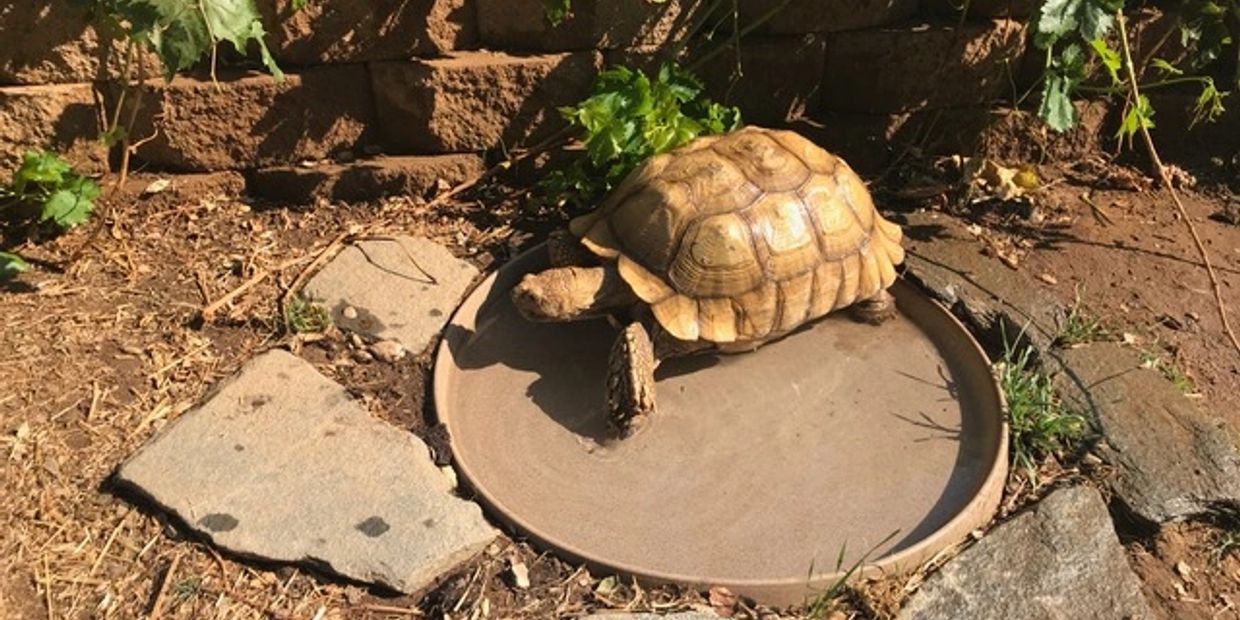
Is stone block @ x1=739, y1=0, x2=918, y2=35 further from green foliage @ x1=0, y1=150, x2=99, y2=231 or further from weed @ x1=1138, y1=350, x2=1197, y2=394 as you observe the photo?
green foliage @ x1=0, y1=150, x2=99, y2=231

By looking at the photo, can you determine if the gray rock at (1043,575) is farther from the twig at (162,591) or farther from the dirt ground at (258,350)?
the twig at (162,591)

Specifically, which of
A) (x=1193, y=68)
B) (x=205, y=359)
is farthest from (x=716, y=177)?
(x=1193, y=68)

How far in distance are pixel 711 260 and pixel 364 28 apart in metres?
1.76

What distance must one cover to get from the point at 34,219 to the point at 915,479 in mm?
3568

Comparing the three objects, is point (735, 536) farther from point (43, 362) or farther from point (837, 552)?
point (43, 362)

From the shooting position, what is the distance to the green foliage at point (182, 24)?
3.13m

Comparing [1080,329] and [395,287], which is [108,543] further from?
[1080,329]

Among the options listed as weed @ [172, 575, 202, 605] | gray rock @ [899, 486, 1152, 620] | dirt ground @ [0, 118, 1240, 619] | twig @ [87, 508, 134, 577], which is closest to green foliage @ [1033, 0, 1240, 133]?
dirt ground @ [0, 118, 1240, 619]

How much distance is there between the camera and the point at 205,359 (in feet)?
11.9

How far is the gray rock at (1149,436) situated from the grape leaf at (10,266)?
155 inches

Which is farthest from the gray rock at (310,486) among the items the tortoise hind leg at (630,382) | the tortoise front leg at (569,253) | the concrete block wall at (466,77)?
the concrete block wall at (466,77)

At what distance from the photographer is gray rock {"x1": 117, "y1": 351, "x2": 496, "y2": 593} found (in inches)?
118

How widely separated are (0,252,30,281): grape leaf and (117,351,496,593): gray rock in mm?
1006

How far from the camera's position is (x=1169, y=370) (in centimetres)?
390
